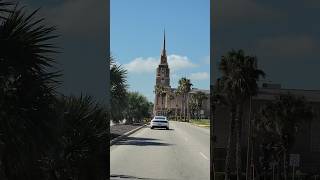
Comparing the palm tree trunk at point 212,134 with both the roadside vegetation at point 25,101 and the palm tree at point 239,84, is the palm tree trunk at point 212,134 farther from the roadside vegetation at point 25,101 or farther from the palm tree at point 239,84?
the roadside vegetation at point 25,101

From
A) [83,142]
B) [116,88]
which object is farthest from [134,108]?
[83,142]

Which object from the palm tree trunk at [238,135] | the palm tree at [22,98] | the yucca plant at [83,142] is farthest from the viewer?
the palm tree trunk at [238,135]

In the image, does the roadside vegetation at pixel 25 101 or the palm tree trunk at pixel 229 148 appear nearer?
the roadside vegetation at pixel 25 101

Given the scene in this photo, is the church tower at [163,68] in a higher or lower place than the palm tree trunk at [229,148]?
higher

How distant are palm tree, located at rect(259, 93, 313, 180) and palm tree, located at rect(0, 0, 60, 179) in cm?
599

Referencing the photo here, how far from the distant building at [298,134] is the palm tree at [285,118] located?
137 mm

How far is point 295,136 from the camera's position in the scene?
12.3m

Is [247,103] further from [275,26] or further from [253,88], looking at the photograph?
[275,26]

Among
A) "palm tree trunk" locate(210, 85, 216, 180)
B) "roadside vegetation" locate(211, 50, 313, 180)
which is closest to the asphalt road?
"palm tree trunk" locate(210, 85, 216, 180)

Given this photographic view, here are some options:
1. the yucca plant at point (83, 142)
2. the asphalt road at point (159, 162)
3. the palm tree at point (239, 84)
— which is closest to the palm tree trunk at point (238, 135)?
the palm tree at point (239, 84)

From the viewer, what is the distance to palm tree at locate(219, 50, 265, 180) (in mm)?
10953

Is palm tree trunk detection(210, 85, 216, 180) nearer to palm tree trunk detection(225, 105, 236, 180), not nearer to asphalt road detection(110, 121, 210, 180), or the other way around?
palm tree trunk detection(225, 105, 236, 180)

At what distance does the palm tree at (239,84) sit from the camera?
11.0 meters

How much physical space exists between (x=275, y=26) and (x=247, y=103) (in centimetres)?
180
